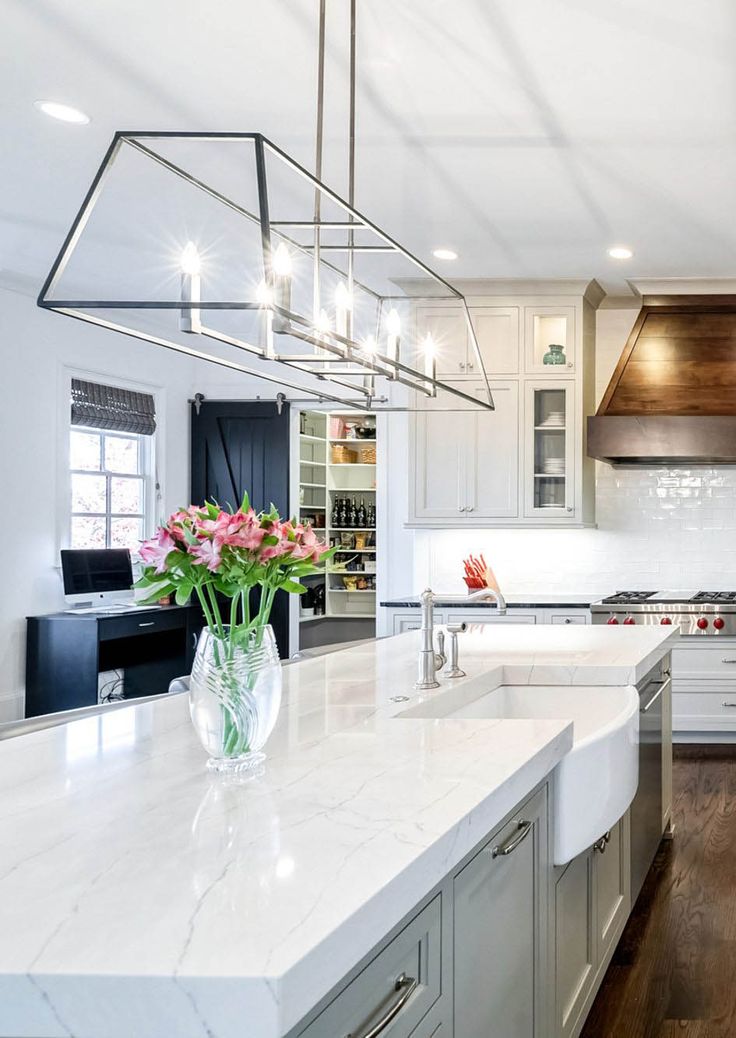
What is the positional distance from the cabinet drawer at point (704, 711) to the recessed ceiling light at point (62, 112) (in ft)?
13.7

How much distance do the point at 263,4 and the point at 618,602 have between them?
3773 millimetres

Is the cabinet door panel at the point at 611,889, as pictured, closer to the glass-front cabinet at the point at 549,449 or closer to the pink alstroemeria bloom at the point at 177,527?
the pink alstroemeria bloom at the point at 177,527

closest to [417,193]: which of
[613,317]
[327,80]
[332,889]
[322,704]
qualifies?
[327,80]

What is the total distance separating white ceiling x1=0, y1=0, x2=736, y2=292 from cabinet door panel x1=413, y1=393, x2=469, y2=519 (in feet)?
4.44

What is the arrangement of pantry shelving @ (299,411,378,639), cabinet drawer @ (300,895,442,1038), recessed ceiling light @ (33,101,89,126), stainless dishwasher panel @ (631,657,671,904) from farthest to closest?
pantry shelving @ (299,411,378,639) → recessed ceiling light @ (33,101,89,126) → stainless dishwasher panel @ (631,657,671,904) → cabinet drawer @ (300,895,442,1038)

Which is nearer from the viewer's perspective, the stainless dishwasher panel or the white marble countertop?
the white marble countertop

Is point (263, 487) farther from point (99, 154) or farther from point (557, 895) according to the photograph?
point (557, 895)

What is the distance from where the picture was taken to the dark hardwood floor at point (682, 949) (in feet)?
8.67

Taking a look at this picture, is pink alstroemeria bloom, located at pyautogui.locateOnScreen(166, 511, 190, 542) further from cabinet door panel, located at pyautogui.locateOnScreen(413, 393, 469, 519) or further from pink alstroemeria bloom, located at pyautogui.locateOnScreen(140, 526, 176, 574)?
cabinet door panel, located at pyautogui.locateOnScreen(413, 393, 469, 519)

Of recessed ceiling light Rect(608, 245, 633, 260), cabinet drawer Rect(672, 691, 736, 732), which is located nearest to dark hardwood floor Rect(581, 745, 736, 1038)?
cabinet drawer Rect(672, 691, 736, 732)

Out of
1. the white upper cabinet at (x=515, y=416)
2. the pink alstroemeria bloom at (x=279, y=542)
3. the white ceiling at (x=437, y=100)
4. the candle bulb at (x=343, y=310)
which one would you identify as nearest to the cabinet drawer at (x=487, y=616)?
the white upper cabinet at (x=515, y=416)

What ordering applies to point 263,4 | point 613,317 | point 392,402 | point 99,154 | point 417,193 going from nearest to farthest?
point 263,4
point 99,154
point 417,193
point 613,317
point 392,402

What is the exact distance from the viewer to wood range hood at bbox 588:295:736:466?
5730 mm

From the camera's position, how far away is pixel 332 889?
116 centimetres
